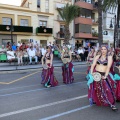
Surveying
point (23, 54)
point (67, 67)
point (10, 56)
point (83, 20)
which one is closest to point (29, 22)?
point (83, 20)

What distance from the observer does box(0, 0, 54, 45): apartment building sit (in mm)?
30606

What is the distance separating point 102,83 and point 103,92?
240mm

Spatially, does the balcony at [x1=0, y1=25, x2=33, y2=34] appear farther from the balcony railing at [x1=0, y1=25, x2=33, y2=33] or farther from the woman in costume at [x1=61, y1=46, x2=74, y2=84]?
the woman in costume at [x1=61, y1=46, x2=74, y2=84]

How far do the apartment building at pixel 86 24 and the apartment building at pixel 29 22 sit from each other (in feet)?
17.8

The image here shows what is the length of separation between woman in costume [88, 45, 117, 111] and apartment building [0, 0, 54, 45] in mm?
24942

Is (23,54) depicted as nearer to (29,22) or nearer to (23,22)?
(23,22)

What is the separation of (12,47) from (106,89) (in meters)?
15.7

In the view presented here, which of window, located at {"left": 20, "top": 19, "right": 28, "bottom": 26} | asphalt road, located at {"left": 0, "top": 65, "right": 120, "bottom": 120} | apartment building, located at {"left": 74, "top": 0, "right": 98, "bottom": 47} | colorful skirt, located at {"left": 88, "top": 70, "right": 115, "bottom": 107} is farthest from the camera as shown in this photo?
apartment building, located at {"left": 74, "top": 0, "right": 98, "bottom": 47}

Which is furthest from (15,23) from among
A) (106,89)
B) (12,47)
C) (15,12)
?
(106,89)

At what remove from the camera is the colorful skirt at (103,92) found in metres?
5.75

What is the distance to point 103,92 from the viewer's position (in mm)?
5801

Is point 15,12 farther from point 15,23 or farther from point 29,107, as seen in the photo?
point 29,107

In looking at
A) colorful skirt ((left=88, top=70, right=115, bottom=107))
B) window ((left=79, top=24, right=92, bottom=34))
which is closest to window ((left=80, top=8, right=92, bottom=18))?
window ((left=79, top=24, right=92, bottom=34))

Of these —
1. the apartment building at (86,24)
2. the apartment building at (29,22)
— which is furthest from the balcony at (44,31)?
the apartment building at (86,24)
